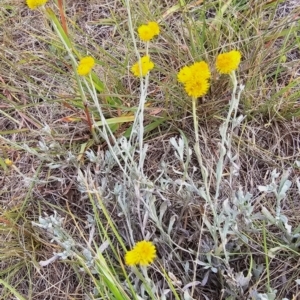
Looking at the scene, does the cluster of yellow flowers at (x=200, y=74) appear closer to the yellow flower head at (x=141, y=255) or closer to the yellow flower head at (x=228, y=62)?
the yellow flower head at (x=228, y=62)

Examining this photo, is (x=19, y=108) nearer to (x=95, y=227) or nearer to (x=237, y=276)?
(x=95, y=227)

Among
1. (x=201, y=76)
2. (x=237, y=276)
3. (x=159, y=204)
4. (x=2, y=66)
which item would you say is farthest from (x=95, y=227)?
(x=2, y=66)

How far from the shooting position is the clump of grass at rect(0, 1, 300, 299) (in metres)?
0.93

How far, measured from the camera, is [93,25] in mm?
1474

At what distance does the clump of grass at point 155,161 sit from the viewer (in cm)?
93

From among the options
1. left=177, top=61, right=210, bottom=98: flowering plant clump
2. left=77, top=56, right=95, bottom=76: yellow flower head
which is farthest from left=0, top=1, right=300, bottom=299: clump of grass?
left=177, top=61, right=210, bottom=98: flowering plant clump

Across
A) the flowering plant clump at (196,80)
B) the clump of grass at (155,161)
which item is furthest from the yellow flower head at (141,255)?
the flowering plant clump at (196,80)

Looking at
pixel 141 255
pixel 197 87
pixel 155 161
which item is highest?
pixel 197 87

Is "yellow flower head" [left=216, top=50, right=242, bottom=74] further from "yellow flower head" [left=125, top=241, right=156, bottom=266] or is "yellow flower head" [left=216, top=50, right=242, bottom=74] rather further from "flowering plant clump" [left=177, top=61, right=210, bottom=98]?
"yellow flower head" [left=125, top=241, right=156, bottom=266]

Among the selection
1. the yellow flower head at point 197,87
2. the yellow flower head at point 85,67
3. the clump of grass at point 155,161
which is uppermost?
the yellow flower head at point 85,67

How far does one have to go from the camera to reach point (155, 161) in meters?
1.17

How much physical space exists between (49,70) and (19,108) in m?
0.18

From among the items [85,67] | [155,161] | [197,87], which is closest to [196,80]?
[197,87]

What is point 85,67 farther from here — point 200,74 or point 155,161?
point 155,161
